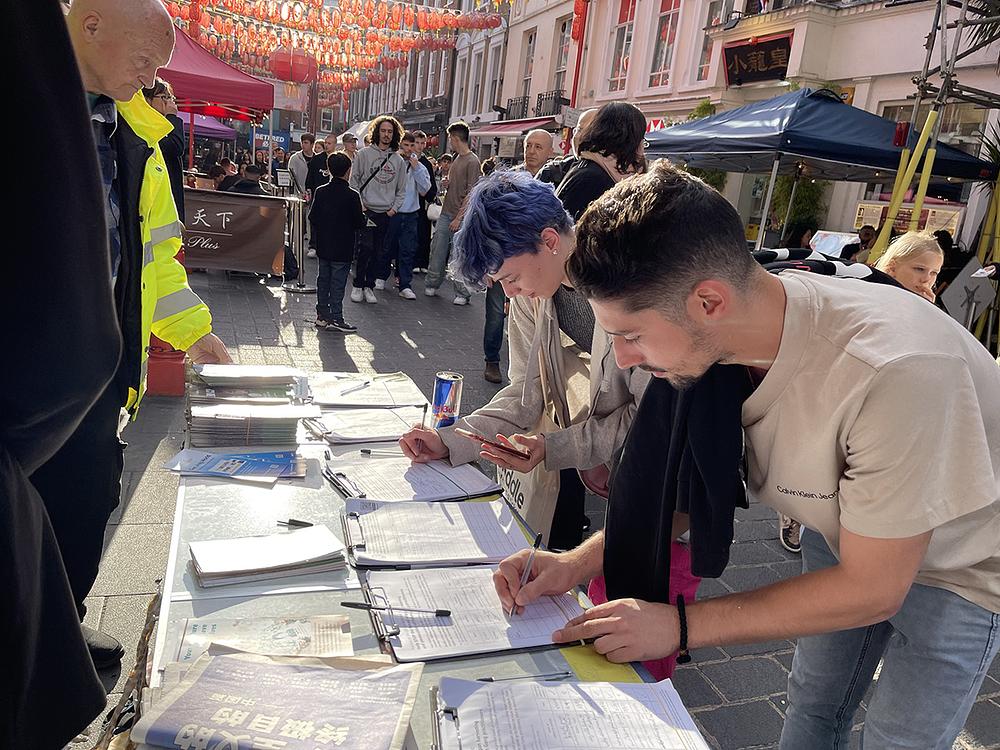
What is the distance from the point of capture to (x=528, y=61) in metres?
25.6

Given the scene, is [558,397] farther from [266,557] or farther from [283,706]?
[283,706]

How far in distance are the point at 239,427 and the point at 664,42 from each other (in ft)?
62.1

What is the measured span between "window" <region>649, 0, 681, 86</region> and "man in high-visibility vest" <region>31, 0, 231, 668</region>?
1768 centimetres

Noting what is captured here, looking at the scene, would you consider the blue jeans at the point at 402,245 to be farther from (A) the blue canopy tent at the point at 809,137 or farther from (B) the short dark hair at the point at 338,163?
(A) the blue canopy tent at the point at 809,137

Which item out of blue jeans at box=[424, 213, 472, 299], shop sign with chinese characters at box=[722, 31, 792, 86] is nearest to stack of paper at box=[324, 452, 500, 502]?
blue jeans at box=[424, 213, 472, 299]

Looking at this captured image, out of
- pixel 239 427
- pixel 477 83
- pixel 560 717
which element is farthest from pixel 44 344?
pixel 477 83

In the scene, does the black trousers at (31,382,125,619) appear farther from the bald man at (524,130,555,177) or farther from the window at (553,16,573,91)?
the window at (553,16,573,91)

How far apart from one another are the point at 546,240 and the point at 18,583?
173 centimetres

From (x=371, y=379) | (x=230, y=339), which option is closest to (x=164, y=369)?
(x=230, y=339)

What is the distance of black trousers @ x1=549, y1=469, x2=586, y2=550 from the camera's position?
268 centimetres

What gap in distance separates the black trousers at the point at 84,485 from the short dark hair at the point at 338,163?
4979 mm

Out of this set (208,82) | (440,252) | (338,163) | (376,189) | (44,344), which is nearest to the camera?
(44,344)

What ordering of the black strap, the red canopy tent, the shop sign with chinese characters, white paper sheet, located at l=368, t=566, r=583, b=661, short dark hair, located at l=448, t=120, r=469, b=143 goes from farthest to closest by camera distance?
the shop sign with chinese characters < the red canopy tent < short dark hair, located at l=448, t=120, r=469, b=143 < the black strap < white paper sheet, located at l=368, t=566, r=583, b=661

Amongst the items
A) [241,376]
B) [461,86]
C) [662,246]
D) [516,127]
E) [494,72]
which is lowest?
[241,376]
